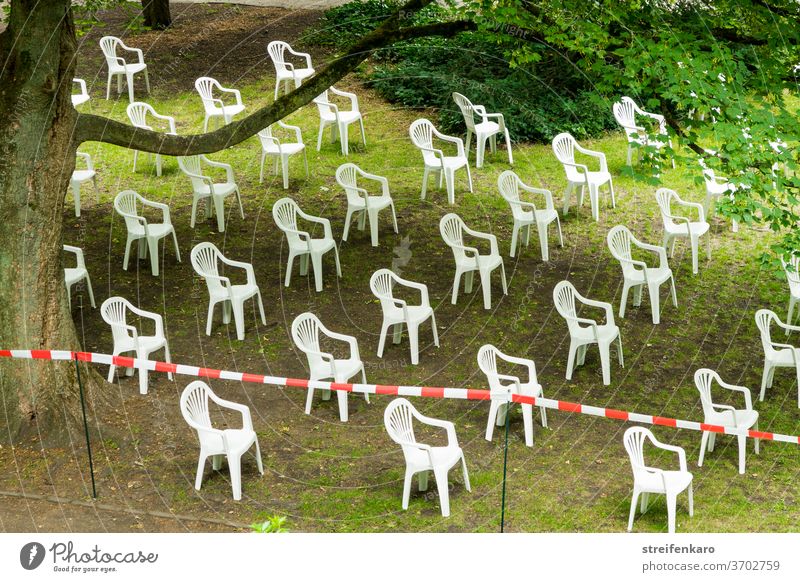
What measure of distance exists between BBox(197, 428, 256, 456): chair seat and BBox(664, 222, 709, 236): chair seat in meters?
7.05

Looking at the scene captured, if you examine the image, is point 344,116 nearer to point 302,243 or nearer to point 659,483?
point 302,243

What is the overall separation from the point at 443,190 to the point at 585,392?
18.1 ft

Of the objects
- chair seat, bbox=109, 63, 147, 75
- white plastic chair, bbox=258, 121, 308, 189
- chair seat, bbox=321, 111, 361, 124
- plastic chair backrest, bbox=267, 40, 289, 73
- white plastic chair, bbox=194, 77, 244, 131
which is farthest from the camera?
chair seat, bbox=109, 63, 147, 75

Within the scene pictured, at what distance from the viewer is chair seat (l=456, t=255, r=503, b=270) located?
13.6 m

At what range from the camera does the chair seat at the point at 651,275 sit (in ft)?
44.2

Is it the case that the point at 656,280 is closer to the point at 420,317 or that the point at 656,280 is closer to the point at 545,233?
the point at 545,233

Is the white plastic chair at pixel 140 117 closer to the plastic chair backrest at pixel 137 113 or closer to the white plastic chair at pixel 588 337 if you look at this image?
the plastic chair backrest at pixel 137 113

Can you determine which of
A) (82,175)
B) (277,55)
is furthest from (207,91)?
(82,175)

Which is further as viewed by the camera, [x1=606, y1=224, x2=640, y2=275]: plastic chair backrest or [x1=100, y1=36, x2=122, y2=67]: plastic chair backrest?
[x1=100, y1=36, x2=122, y2=67]: plastic chair backrest

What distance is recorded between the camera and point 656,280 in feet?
44.2

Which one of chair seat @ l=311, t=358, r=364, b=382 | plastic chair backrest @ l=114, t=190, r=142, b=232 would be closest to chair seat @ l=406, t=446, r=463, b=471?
chair seat @ l=311, t=358, r=364, b=382

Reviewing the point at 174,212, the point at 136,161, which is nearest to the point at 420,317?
the point at 174,212

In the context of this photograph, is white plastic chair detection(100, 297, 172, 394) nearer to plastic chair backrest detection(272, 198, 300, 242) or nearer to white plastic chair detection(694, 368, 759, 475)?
plastic chair backrest detection(272, 198, 300, 242)

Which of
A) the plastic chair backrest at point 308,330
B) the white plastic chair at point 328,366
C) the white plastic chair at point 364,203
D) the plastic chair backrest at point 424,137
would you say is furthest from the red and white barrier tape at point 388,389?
the plastic chair backrest at point 424,137
